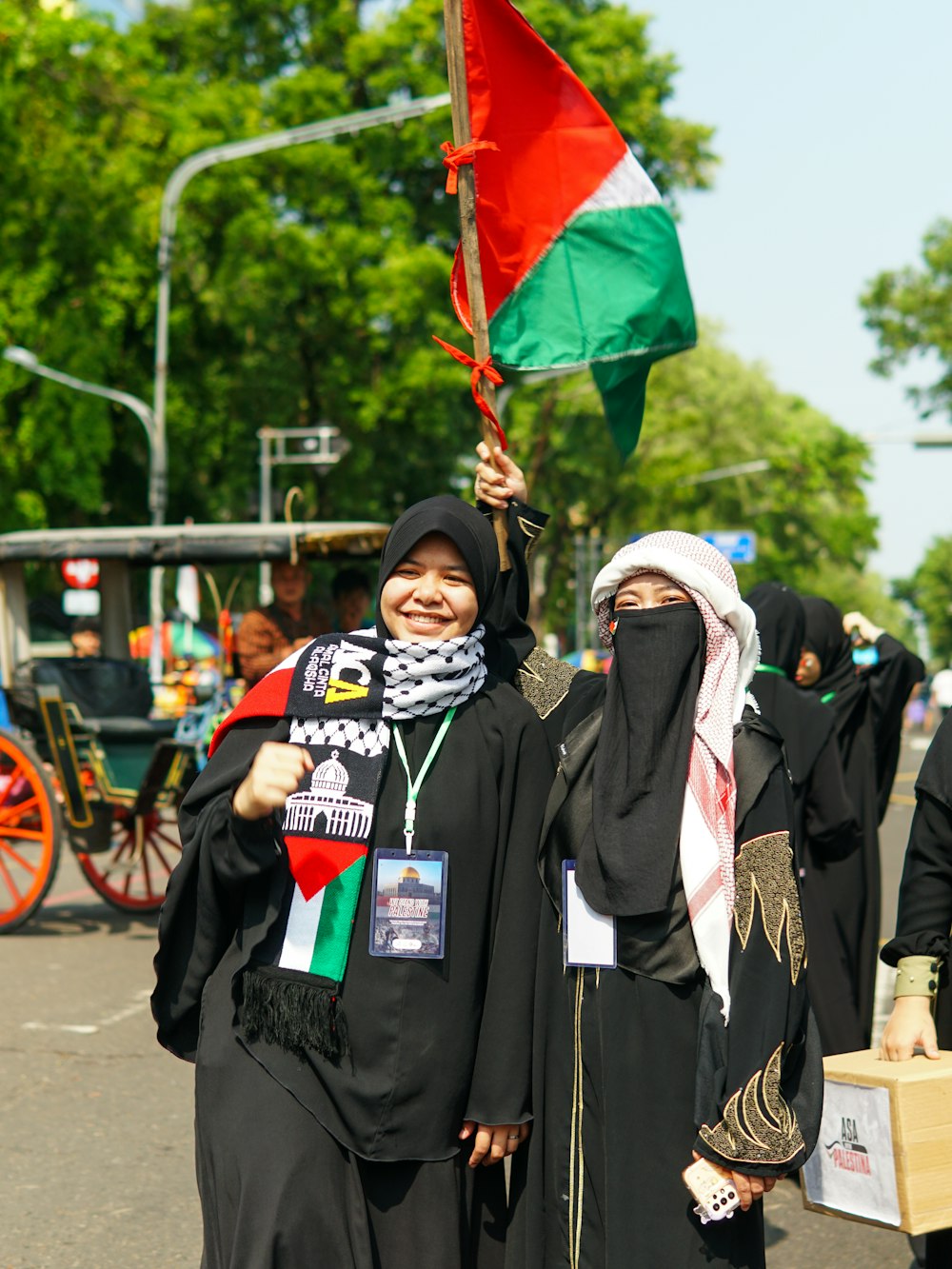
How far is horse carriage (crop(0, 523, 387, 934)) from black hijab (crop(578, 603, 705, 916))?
6164 millimetres

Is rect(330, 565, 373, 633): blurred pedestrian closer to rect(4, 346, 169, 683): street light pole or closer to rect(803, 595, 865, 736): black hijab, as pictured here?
rect(803, 595, 865, 736): black hijab

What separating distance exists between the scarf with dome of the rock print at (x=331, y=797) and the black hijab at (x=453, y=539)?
0.38 feet

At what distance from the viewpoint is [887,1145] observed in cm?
285

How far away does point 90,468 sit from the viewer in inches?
977

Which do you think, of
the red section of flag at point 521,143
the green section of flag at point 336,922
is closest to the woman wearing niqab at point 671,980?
the green section of flag at point 336,922

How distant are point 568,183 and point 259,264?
896 inches

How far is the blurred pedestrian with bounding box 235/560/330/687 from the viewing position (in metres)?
8.84

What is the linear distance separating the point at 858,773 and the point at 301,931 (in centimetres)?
387

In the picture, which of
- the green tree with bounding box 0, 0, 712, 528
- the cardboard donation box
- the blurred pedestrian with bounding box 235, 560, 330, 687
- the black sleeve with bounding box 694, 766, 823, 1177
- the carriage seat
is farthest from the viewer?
the green tree with bounding box 0, 0, 712, 528

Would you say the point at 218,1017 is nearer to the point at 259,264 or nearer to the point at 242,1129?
the point at 242,1129

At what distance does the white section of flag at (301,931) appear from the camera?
9.65 ft

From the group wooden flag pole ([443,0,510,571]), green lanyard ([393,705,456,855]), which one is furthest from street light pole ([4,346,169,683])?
green lanyard ([393,705,456,855])

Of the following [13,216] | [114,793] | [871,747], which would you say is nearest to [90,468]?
[13,216]

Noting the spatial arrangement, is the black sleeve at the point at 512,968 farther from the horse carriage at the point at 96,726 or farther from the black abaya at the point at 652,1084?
the horse carriage at the point at 96,726
